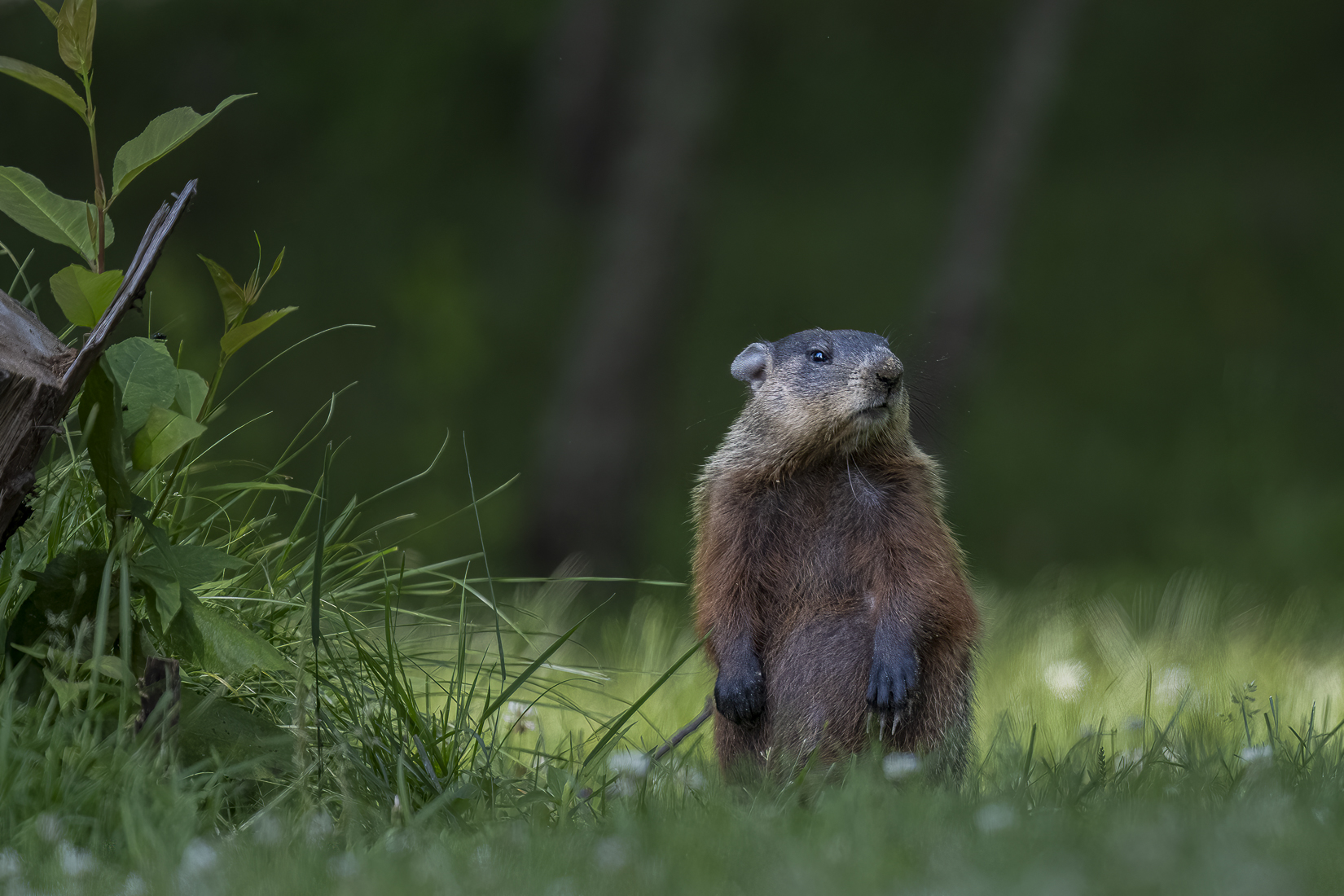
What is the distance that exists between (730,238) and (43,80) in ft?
30.3

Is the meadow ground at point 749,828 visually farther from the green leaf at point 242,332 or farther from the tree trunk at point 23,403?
the green leaf at point 242,332

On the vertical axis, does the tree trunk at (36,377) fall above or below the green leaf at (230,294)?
below

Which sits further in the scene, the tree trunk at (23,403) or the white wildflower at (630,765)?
the white wildflower at (630,765)

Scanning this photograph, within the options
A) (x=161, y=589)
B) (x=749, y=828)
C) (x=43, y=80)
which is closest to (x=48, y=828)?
(x=161, y=589)

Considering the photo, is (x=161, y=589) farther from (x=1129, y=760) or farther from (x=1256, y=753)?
(x=1256, y=753)

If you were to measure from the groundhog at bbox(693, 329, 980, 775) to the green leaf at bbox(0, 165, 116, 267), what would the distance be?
5.43 ft

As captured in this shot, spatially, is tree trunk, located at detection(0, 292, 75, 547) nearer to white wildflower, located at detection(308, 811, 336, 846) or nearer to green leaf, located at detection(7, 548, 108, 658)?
green leaf, located at detection(7, 548, 108, 658)

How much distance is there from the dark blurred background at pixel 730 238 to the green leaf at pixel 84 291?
17.2 feet

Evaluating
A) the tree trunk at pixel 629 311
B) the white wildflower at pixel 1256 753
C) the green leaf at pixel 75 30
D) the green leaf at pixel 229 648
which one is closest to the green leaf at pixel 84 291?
the green leaf at pixel 75 30

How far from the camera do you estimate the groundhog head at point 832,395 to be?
3.25 m

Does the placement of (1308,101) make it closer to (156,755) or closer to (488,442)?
(488,442)

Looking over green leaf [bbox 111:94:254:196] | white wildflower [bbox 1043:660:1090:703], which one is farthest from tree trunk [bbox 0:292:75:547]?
white wildflower [bbox 1043:660:1090:703]

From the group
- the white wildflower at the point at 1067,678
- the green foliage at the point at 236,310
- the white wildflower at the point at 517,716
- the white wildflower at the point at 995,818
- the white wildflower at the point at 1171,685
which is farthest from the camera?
the white wildflower at the point at 1067,678

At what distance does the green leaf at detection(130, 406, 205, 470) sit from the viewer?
2.62m
